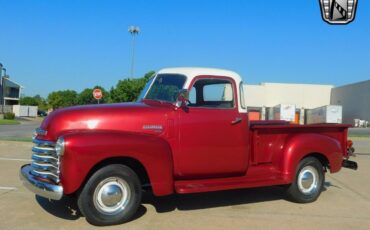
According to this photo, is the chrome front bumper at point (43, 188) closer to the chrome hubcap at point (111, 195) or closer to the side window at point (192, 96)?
the chrome hubcap at point (111, 195)

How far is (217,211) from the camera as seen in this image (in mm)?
6832

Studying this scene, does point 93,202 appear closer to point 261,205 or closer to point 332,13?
point 261,205

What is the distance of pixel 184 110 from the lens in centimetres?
659

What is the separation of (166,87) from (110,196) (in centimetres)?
197

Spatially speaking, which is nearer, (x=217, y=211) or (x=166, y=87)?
(x=217, y=211)

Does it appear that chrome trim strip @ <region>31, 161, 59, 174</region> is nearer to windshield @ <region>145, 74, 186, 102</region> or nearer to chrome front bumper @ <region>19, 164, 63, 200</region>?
chrome front bumper @ <region>19, 164, 63, 200</region>

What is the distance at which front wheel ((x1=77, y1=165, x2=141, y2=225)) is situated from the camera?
576 centimetres

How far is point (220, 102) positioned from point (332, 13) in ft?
14.0

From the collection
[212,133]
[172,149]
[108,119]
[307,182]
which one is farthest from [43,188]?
[307,182]


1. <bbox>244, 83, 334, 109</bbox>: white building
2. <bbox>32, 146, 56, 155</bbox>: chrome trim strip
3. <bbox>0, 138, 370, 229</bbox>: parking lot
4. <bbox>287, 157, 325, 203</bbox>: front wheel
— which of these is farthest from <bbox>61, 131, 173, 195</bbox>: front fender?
<bbox>244, 83, 334, 109</bbox>: white building

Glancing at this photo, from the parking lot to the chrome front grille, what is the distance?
625 millimetres

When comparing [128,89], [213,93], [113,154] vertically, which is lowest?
[113,154]

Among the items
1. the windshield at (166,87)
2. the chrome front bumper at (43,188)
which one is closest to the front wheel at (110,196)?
the chrome front bumper at (43,188)

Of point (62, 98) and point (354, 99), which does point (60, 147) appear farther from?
point (62, 98)
